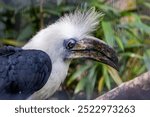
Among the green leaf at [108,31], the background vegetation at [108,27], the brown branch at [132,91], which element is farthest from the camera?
the background vegetation at [108,27]

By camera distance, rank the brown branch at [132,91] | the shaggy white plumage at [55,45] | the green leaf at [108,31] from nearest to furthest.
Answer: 1. the brown branch at [132,91]
2. the shaggy white plumage at [55,45]
3. the green leaf at [108,31]

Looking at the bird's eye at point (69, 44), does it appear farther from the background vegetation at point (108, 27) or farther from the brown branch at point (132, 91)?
the background vegetation at point (108, 27)

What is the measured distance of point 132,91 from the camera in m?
1.63

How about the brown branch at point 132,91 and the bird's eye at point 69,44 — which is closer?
the brown branch at point 132,91

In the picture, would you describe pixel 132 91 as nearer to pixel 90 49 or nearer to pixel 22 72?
pixel 90 49

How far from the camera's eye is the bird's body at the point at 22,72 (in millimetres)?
1668

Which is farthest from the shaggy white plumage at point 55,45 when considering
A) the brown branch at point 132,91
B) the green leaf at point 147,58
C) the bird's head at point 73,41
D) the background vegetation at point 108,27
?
the green leaf at point 147,58

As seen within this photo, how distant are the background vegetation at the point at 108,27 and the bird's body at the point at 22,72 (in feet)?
2.14

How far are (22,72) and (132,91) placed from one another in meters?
0.35

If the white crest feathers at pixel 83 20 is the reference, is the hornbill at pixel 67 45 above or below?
below

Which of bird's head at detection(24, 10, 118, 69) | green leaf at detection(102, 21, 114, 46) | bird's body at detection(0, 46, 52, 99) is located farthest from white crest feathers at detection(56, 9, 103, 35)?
green leaf at detection(102, 21, 114, 46)

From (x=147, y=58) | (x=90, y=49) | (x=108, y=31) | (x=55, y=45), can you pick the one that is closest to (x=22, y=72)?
(x=55, y=45)

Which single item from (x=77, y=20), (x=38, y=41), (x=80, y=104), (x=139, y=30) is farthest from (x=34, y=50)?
(x=139, y=30)

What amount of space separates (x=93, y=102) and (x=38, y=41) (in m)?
0.35
